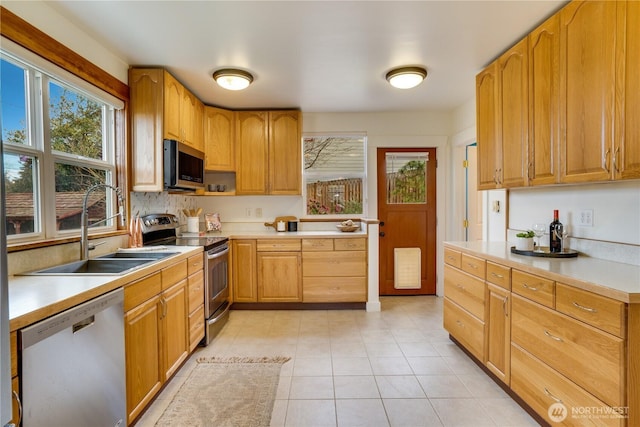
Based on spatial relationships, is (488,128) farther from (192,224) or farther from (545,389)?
(192,224)

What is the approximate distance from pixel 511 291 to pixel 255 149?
3.06 m

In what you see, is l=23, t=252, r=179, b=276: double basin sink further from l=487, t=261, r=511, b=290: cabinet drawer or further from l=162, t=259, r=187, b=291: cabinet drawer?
l=487, t=261, r=511, b=290: cabinet drawer

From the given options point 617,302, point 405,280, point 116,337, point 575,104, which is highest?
point 575,104

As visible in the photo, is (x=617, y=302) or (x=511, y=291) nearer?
(x=617, y=302)

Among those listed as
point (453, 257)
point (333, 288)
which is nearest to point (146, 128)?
point (333, 288)

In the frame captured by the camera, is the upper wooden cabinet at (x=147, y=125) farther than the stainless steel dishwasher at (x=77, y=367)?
Yes

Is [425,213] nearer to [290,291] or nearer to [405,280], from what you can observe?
[405,280]

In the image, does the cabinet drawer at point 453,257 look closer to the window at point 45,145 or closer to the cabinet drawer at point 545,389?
the cabinet drawer at point 545,389

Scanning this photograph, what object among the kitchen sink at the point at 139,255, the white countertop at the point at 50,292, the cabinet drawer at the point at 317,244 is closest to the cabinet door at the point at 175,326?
the kitchen sink at the point at 139,255

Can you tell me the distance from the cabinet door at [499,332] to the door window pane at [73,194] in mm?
2875

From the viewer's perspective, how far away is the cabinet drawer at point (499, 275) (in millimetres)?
1929

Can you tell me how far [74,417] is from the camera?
1263 millimetres

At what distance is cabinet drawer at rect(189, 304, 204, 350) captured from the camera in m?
2.45

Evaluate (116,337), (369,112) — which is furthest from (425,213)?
(116,337)
